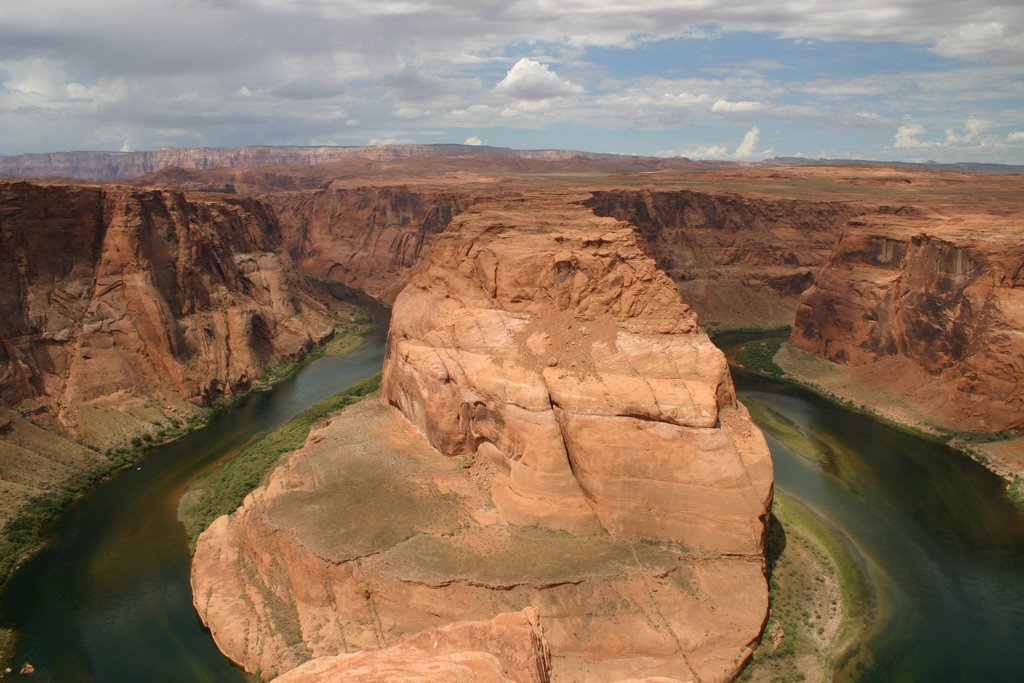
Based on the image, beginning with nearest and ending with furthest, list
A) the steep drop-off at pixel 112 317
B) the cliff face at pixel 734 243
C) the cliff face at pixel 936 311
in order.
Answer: the steep drop-off at pixel 112 317 < the cliff face at pixel 936 311 < the cliff face at pixel 734 243

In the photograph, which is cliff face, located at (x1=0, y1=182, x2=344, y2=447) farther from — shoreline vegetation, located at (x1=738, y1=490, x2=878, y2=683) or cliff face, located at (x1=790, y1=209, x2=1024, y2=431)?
cliff face, located at (x1=790, y1=209, x2=1024, y2=431)

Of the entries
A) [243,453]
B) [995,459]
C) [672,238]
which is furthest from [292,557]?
[672,238]

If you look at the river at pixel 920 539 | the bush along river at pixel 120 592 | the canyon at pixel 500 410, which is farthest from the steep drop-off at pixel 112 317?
the river at pixel 920 539

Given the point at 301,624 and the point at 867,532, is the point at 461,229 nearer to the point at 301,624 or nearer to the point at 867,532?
the point at 301,624

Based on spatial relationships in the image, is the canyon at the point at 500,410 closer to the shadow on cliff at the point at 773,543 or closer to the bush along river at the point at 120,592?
the bush along river at the point at 120,592

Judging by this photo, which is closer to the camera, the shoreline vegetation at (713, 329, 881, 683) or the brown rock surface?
the brown rock surface

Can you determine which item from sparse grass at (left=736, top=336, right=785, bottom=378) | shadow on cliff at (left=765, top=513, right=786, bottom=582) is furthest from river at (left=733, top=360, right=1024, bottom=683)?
sparse grass at (left=736, top=336, right=785, bottom=378)

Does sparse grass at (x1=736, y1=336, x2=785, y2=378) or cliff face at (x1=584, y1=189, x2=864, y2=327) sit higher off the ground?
cliff face at (x1=584, y1=189, x2=864, y2=327)

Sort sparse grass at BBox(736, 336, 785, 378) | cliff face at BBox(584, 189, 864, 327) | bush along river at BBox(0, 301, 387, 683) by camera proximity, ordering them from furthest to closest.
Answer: cliff face at BBox(584, 189, 864, 327), sparse grass at BBox(736, 336, 785, 378), bush along river at BBox(0, 301, 387, 683)
